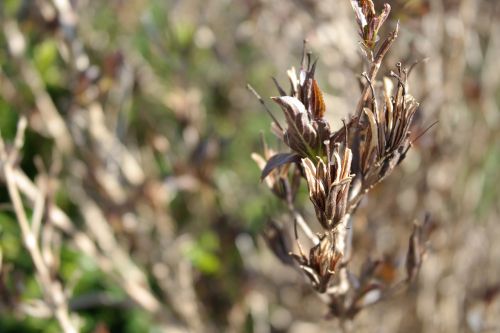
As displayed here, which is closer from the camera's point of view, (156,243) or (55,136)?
(55,136)

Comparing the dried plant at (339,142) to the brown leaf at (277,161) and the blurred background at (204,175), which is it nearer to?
the brown leaf at (277,161)

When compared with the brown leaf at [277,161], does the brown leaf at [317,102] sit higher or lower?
higher

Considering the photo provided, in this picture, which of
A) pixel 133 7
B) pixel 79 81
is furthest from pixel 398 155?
pixel 133 7

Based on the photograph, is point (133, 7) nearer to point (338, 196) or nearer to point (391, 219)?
point (391, 219)

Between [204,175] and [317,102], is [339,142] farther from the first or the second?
[204,175]

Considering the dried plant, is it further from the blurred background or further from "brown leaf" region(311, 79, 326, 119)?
the blurred background

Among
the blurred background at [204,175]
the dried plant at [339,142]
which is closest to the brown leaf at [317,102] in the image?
the dried plant at [339,142]

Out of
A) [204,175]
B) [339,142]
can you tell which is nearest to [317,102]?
[339,142]

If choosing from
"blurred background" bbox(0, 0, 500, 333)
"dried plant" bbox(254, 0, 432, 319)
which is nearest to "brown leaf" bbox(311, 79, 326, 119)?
"dried plant" bbox(254, 0, 432, 319)
